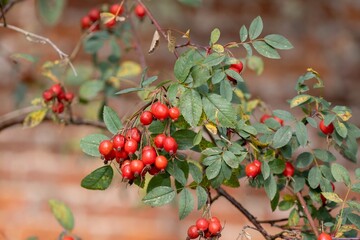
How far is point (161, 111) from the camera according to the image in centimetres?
73

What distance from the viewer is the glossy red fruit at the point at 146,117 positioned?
0.74 meters

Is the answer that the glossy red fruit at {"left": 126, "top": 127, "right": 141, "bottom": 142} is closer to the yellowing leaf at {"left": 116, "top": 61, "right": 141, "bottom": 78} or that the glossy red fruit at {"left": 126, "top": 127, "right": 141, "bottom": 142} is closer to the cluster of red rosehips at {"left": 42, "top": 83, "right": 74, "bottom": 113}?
the cluster of red rosehips at {"left": 42, "top": 83, "right": 74, "bottom": 113}

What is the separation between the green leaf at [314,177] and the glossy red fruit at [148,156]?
23 cm

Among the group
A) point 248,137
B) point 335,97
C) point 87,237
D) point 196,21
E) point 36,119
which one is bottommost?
point 87,237

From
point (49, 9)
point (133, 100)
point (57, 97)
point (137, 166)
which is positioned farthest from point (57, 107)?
point (133, 100)

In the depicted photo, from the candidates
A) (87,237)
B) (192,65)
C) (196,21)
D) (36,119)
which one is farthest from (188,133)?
(87,237)

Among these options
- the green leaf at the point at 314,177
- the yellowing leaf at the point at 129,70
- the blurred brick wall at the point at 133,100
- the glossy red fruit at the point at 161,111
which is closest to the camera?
the glossy red fruit at the point at 161,111

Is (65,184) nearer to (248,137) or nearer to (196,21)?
(196,21)

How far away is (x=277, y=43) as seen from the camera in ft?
2.73

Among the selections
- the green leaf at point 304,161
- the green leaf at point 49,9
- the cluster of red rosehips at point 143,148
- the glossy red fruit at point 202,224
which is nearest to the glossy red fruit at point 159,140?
the cluster of red rosehips at point 143,148

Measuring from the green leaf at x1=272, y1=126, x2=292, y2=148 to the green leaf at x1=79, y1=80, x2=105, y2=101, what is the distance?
1.63 feet

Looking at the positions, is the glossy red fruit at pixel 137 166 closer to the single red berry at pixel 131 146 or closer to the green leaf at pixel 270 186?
the single red berry at pixel 131 146

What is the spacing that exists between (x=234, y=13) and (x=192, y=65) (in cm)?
127

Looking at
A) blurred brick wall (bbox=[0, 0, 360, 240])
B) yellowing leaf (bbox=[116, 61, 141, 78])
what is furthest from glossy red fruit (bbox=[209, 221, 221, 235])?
blurred brick wall (bbox=[0, 0, 360, 240])
